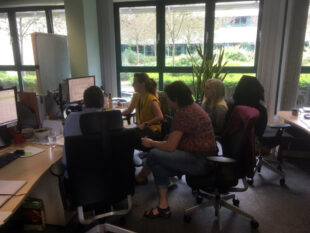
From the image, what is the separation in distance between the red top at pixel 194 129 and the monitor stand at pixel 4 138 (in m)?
1.33

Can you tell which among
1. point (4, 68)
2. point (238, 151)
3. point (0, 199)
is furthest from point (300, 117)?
point (4, 68)

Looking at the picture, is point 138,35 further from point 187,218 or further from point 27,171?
point 27,171

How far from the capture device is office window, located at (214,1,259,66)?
164 inches

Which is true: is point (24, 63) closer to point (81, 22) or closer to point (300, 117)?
point (81, 22)

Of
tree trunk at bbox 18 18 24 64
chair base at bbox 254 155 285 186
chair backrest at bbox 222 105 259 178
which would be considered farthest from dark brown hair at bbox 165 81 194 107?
tree trunk at bbox 18 18 24 64

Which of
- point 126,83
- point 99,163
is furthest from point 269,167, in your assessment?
point 126,83

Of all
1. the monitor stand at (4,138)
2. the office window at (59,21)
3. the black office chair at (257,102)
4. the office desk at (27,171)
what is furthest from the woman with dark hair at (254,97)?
the office window at (59,21)

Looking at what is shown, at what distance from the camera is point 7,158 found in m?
1.72

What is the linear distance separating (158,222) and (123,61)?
11.1 feet

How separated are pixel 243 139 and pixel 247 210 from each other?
854mm

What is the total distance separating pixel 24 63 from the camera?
16.7ft

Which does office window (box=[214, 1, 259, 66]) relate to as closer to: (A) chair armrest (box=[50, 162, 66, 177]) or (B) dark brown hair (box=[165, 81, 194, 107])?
(B) dark brown hair (box=[165, 81, 194, 107])

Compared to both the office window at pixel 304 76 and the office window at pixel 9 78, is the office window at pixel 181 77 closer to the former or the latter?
the office window at pixel 304 76

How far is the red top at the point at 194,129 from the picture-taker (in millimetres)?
1892
